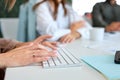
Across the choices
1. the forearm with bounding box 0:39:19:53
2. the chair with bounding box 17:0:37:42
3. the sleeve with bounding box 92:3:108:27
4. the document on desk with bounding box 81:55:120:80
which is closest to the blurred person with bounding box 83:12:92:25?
the sleeve with bounding box 92:3:108:27

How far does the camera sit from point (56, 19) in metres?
Result: 1.78

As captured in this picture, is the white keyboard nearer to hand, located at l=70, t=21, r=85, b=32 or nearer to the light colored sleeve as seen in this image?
the light colored sleeve

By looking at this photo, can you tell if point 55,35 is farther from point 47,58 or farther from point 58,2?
point 47,58

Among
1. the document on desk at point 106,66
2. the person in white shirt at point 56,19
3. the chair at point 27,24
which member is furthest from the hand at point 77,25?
the document on desk at point 106,66

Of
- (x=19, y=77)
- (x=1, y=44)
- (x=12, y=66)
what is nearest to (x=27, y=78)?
(x=19, y=77)

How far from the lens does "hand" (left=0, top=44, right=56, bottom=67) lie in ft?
2.54

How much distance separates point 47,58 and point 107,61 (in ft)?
0.73

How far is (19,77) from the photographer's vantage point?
664 millimetres

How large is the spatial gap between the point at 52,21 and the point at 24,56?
3.00ft

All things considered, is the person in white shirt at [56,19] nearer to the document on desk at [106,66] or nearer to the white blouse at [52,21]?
the white blouse at [52,21]

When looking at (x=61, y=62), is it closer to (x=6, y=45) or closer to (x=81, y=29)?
(x=6, y=45)

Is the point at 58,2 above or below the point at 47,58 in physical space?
above

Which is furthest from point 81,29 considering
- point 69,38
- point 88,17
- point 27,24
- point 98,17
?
point 88,17

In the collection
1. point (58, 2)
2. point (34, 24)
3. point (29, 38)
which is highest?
point (58, 2)
